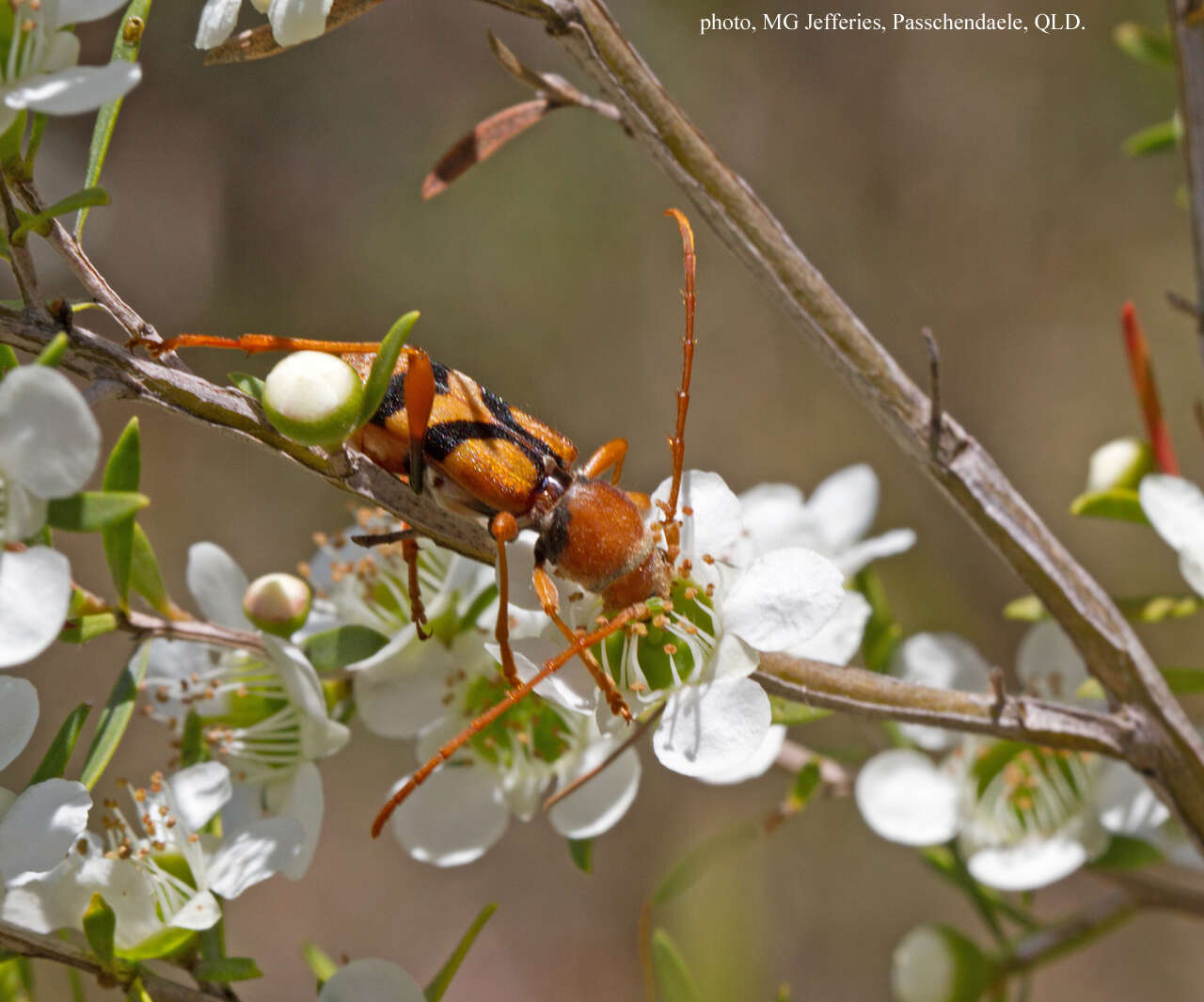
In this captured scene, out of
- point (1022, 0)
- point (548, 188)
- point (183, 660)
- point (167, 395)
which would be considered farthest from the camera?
point (548, 188)

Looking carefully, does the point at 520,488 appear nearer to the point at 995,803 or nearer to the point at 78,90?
the point at 78,90

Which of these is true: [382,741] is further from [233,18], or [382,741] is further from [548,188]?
[233,18]

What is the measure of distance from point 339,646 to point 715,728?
1.24ft

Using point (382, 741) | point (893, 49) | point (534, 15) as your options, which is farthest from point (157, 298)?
point (534, 15)

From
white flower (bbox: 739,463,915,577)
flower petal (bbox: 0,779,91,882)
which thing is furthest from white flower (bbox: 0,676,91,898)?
white flower (bbox: 739,463,915,577)

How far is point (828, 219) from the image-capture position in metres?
4.20

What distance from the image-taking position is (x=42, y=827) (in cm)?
90

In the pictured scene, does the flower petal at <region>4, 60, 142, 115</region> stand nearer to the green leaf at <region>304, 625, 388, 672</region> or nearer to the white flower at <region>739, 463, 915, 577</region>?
the green leaf at <region>304, 625, 388, 672</region>

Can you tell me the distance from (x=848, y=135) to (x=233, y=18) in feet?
11.7

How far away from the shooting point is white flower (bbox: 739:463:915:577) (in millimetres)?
1525

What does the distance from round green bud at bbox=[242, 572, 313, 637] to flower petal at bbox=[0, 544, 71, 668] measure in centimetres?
32

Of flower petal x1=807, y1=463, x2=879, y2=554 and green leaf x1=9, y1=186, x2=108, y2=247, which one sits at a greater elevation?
green leaf x1=9, y1=186, x2=108, y2=247

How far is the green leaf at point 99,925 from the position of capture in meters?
0.90

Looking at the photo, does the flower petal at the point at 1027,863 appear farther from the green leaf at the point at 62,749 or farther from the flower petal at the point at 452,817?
the green leaf at the point at 62,749
